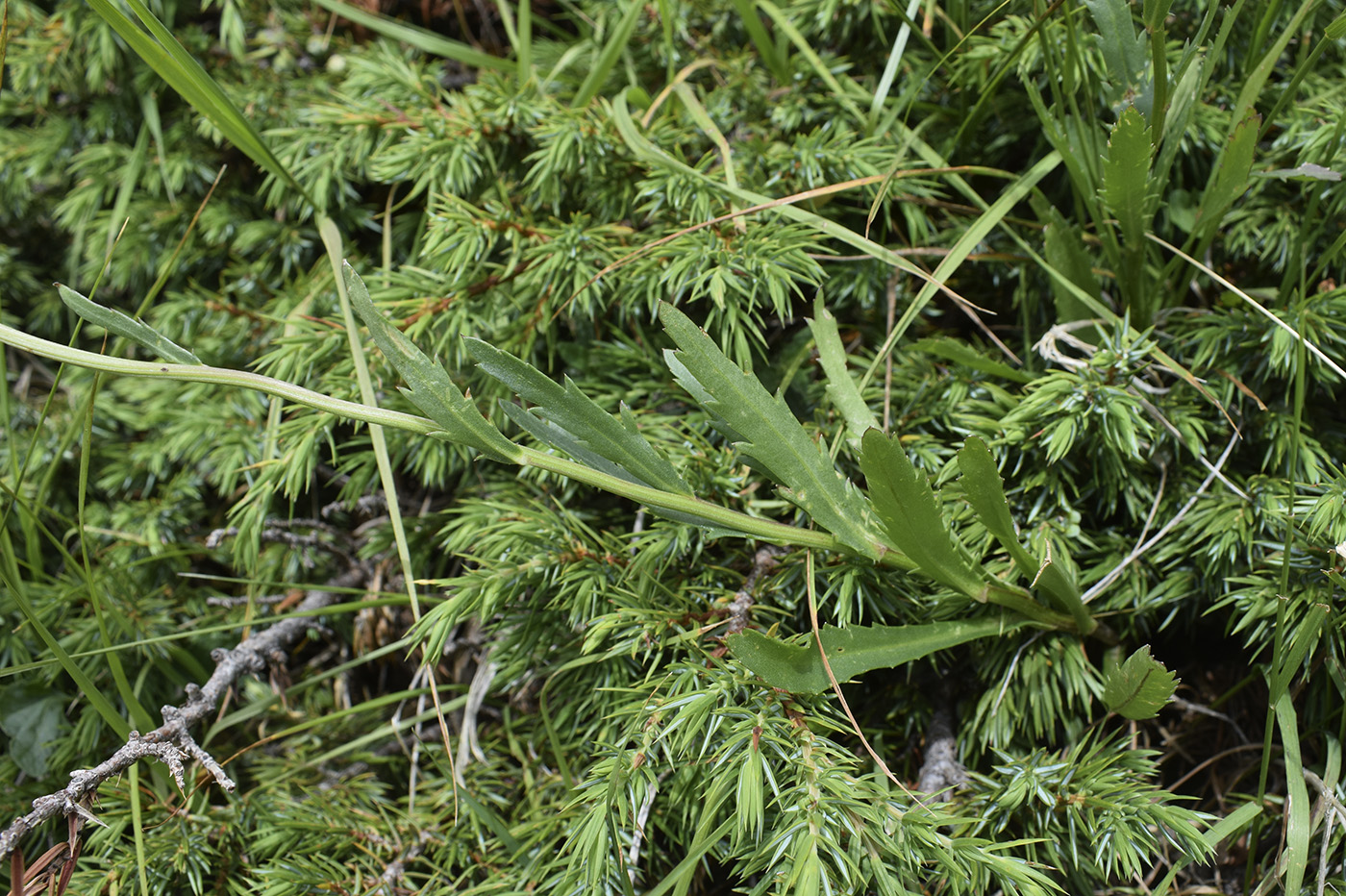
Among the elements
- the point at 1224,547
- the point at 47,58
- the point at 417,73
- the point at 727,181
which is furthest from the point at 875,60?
the point at 47,58

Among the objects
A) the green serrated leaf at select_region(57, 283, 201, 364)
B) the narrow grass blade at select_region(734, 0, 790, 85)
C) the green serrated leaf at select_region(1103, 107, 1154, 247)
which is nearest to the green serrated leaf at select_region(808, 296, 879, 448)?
the green serrated leaf at select_region(1103, 107, 1154, 247)

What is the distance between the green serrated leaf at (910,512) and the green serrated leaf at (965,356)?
0.81ft

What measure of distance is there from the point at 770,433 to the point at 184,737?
2.26ft

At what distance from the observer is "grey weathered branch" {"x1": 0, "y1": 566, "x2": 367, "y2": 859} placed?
0.73m

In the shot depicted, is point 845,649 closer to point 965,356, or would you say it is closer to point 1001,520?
point 1001,520

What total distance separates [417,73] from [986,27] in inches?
30.6

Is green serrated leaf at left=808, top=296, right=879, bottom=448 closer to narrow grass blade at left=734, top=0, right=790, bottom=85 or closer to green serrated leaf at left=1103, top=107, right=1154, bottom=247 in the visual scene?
green serrated leaf at left=1103, top=107, right=1154, bottom=247

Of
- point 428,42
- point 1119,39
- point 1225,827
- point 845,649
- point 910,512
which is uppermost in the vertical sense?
point 1119,39

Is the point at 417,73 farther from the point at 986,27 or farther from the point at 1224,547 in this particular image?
the point at 1224,547

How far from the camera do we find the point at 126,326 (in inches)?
24.6

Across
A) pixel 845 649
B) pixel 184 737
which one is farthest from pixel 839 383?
pixel 184 737

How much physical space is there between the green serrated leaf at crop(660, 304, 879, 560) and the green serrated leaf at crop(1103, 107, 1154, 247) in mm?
406

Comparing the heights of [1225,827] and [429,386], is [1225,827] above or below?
below

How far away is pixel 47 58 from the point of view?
1334mm
